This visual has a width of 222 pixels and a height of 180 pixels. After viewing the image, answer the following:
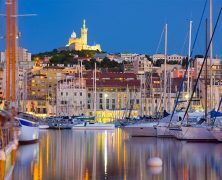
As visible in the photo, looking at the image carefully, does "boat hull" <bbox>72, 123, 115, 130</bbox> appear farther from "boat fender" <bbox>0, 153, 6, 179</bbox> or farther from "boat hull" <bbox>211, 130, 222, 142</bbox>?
"boat fender" <bbox>0, 153, 6, 179</bbox>

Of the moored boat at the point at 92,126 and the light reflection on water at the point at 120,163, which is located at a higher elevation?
the light reflection on water at the point at 120,163

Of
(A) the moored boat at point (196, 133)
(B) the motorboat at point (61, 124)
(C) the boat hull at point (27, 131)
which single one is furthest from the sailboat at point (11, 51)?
(B) the motorboat at point (61, 124)

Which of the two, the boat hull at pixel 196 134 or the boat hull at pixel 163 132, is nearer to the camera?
the boat hull at pixel 196 134

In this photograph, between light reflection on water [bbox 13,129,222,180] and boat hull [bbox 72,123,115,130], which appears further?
boat hull [bbox 72,123,115,130]

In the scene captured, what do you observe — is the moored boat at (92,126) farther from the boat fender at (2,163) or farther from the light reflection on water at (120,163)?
the boat fender at (2,163)

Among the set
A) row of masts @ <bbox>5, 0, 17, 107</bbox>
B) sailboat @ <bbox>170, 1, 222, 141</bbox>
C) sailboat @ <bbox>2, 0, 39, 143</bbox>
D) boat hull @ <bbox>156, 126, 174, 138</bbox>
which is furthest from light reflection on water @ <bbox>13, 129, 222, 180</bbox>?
boat hull @ <bbox>156, 126, 174, 138</bbox>

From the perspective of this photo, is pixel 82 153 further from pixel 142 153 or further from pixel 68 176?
pixel 68 176

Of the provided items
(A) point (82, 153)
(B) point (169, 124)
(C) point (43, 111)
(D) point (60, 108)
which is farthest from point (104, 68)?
(A) point (82, 153)

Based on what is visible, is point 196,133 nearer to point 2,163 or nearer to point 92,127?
point 2,163

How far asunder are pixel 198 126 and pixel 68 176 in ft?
57.7

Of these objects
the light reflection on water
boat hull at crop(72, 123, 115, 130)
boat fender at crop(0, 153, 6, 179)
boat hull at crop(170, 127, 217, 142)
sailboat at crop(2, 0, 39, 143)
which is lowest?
boat hull at crop(72, 123, 115, 130)

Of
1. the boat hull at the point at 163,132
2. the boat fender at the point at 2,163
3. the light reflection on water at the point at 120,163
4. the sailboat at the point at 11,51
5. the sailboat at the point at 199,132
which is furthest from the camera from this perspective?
the boat hull at the point at 163,132

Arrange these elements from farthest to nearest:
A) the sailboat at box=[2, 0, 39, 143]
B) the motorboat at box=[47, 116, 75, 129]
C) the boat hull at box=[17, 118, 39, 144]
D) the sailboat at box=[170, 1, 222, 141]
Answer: the motorboat at box=[47, 116, 75, 129], the sailboat at box=[170, 1, 222, 141], the boat hull at box=[17, 118, 39, 144], the sailboat at box=[2, 0, 39, 143]

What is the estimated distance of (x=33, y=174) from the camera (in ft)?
68.1
